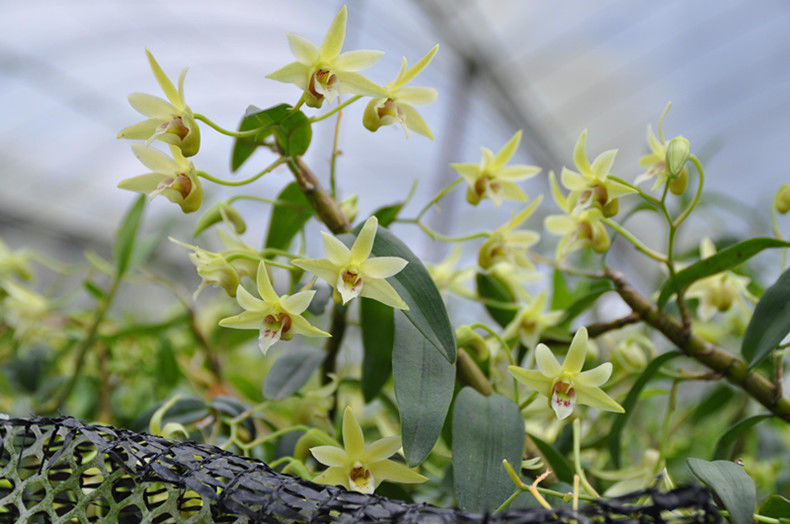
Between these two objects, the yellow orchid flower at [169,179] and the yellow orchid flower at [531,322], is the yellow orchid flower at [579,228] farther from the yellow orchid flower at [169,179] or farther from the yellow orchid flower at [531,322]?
the yellow orchid flower at [169,179]

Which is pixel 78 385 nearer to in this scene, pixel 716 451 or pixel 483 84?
pixel 716 451

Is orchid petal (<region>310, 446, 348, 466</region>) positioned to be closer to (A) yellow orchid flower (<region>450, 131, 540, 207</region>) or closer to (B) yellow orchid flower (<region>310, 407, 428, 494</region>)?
(B) yellow orchid flower (<region>310, 407, 428, 494</region>)

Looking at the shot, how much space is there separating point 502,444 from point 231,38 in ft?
15.2

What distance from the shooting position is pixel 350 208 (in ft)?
1.41

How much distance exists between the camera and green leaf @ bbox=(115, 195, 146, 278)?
590 mm

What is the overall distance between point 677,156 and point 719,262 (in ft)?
0.26

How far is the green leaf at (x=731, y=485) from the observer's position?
0.28 metres

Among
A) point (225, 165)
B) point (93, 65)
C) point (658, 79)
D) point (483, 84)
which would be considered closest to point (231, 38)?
point (93, 65)

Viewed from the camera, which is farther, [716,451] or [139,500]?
[716,451]

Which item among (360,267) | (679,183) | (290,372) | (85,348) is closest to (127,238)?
(85,348)

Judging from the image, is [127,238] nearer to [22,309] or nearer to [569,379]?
[22,309]

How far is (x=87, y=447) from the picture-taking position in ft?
0.94

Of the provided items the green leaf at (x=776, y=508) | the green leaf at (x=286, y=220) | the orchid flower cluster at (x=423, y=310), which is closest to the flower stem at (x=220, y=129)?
the orchid flower cluster at (x=423, y=310)

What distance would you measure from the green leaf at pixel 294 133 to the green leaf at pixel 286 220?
0.09 metres
